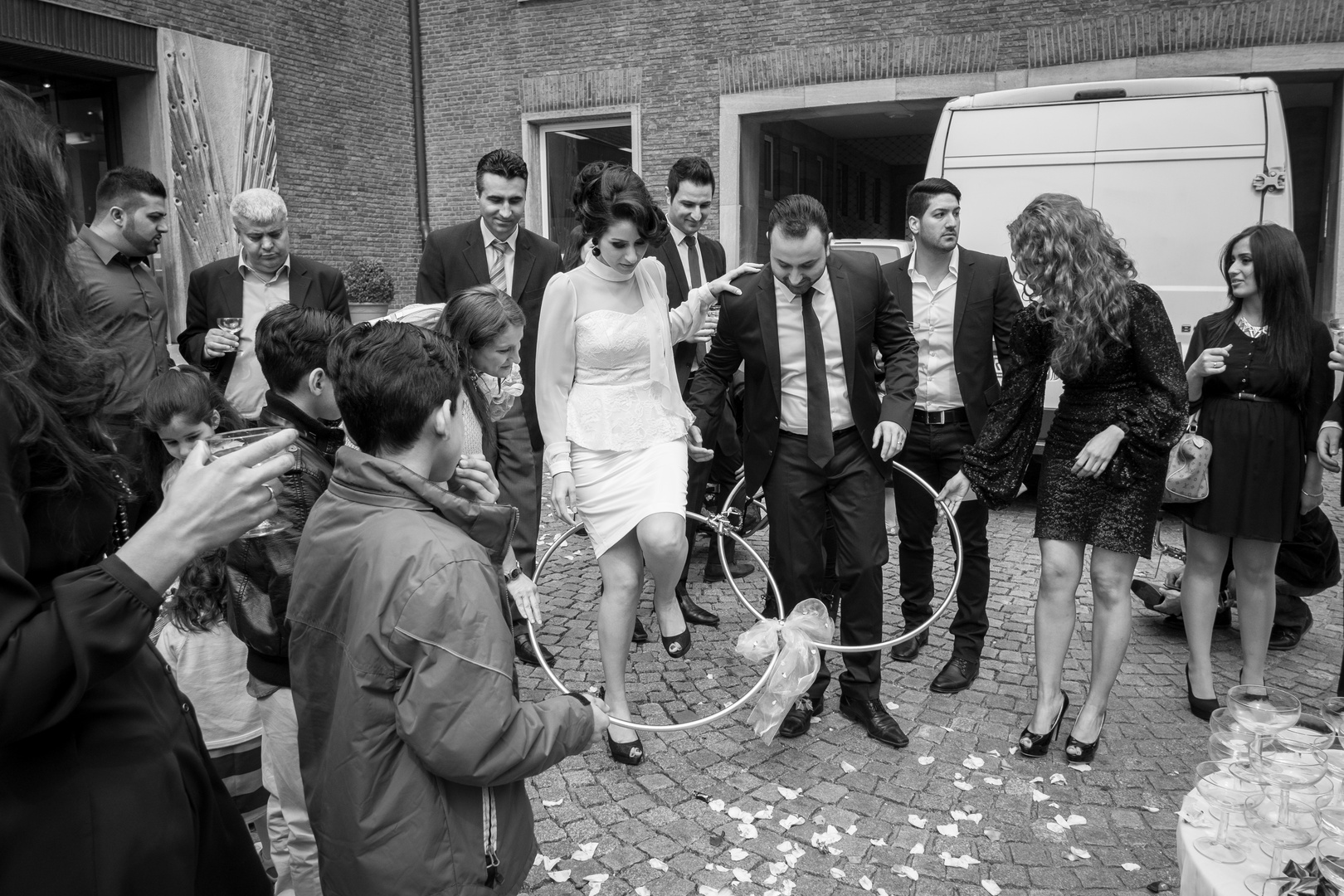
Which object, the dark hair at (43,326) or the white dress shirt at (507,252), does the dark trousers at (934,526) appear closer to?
the white dress shirt at (507,252)

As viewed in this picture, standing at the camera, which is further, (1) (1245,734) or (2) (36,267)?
(1) (1245,734)

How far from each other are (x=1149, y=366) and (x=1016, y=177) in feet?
16.3

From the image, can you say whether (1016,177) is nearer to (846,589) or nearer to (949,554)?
(949,554)

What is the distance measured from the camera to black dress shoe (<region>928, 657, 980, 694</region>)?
15.7ft

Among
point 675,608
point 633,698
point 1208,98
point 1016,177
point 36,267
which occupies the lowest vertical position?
point 633,698

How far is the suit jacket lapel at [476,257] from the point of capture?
18.0ft

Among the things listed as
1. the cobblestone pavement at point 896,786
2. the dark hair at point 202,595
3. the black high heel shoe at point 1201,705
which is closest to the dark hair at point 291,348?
the dark hair at point 202,595

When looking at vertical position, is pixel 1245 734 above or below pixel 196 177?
below

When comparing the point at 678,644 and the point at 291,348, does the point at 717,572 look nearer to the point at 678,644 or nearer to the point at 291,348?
the point at 678,644

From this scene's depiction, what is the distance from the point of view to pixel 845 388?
4.28 m

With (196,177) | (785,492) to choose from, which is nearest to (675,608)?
(785,492)

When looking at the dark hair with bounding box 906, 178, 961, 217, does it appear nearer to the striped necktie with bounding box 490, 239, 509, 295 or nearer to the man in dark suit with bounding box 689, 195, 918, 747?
the man in dark suit with bounding box 689, 195, 918, 747

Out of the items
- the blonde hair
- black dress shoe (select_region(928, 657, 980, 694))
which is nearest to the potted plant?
black dress shoe (select_region(928, 657, 980, 694))

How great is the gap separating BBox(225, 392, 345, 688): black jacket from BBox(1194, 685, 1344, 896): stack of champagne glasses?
2.27 meters
